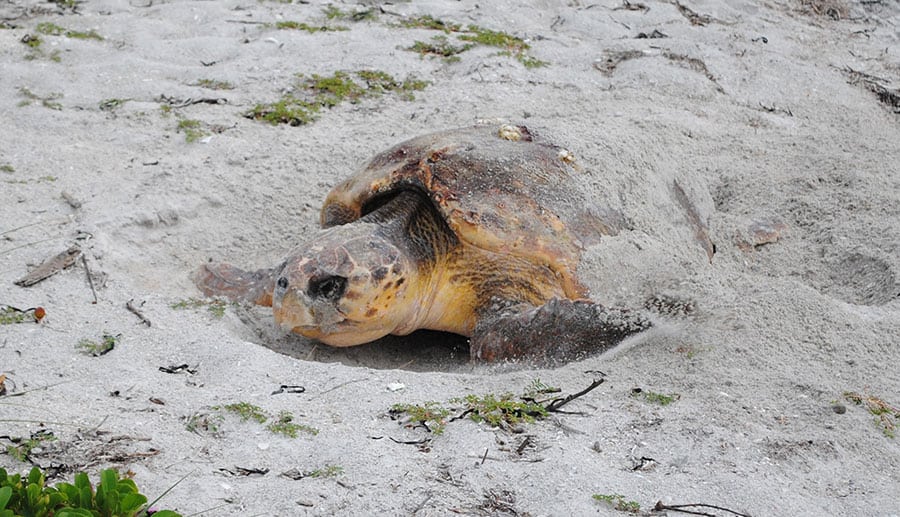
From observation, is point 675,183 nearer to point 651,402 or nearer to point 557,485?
point 651,402

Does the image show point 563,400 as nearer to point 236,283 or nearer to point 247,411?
point 247,411

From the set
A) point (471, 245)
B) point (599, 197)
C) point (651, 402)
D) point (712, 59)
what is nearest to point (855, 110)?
point (712, 59)

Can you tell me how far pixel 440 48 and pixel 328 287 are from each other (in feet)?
9.25

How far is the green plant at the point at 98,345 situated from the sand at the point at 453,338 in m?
0.03

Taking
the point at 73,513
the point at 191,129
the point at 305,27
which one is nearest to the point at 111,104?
the point at 191,129

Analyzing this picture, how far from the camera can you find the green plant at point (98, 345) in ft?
8.34

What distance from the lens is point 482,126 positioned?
3.76 m

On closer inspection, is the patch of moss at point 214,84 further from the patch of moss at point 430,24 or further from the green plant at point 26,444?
the green plant at point 26,444

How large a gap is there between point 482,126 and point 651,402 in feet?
5.55

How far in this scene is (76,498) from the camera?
1.54m

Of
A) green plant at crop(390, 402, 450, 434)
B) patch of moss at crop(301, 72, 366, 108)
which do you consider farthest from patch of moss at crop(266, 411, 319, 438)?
patch of moss at crop(301, 72, 366, 108)

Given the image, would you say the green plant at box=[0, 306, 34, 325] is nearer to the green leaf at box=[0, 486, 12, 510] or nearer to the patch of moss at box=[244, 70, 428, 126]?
the green leaf at box=[0, 486, 12, 510]

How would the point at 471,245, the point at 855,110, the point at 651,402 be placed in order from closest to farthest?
the point at 651,402 < the point at 471,245 < the point at 855,110

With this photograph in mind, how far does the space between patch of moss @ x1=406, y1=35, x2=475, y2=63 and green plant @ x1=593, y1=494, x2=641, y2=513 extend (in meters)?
3.76
